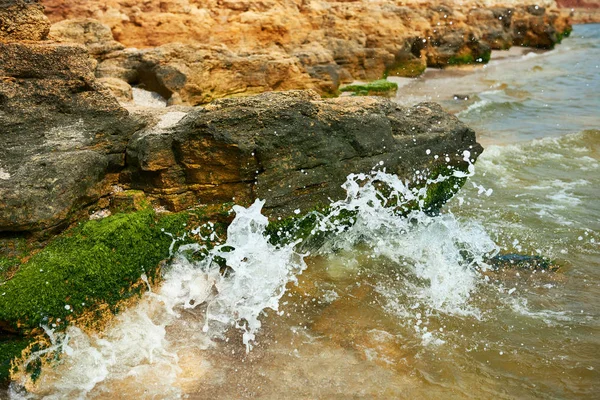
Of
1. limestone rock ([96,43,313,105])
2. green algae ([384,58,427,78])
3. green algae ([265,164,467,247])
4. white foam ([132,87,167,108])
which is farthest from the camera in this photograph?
green algae ([384,58,427,78])

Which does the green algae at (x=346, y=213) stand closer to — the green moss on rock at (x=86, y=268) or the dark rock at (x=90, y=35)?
the green moss on rock at (x=86, y=268)

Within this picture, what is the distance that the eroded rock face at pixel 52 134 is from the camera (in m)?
4.95

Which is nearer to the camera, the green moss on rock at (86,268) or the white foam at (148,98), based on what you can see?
the green moss on rock at (86,268)

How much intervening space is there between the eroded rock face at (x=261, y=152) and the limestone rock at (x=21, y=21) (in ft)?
5.24

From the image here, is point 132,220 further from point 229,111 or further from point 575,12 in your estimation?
point 575,12

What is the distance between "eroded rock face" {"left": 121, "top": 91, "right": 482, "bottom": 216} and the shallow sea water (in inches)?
12.4

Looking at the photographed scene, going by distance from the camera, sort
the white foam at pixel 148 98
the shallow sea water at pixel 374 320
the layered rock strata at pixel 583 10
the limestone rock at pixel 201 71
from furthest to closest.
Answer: the layered rock strata at pixel 583 10 < the limestone rock at pixel 201 71 < the white foam at pixel 148 98 < the shallow sea water at pixel 374 320

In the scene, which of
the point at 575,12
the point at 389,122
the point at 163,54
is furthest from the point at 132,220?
the point at 575,12

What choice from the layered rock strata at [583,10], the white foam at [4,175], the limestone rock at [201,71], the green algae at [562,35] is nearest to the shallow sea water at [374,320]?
the white foam at [4,175]

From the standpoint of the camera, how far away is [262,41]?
53.8ft

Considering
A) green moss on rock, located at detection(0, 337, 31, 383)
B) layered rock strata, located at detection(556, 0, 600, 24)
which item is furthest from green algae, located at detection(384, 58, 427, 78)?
layered rock strata, located at detection(556, 0, 600, 24)

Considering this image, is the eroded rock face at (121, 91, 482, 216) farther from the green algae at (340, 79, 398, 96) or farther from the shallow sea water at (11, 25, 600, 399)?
the green algae at (340, 79, 398, 96)

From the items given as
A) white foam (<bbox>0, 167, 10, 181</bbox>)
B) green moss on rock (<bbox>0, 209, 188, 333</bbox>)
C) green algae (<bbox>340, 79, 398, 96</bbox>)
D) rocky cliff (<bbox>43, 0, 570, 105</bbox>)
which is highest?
white foam (<bbox>0, 167, 10, 181</bbox>)

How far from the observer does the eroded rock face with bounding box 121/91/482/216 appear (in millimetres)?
5664
